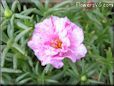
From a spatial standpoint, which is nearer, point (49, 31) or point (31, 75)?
point (49, 31)

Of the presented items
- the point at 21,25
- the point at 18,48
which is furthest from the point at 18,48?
the point at 21,25

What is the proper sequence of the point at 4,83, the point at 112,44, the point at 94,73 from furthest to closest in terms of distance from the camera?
the point at 112,44
the point at 94,73
the point at 4,83

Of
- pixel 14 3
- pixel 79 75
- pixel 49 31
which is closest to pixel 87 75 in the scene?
pixel 79 75

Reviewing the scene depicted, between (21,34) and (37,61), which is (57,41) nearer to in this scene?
(21,34)

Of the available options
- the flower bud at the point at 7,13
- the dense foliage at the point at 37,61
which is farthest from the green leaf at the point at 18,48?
the flower bud at the point at 7,13

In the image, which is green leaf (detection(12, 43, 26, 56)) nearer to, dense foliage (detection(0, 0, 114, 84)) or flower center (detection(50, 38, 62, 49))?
dense foliage (detection(0, 0, 114, 84))

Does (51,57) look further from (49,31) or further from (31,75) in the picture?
(31,75)

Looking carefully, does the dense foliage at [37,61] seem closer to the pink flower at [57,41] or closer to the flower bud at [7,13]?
the flower bud at [7,13]
